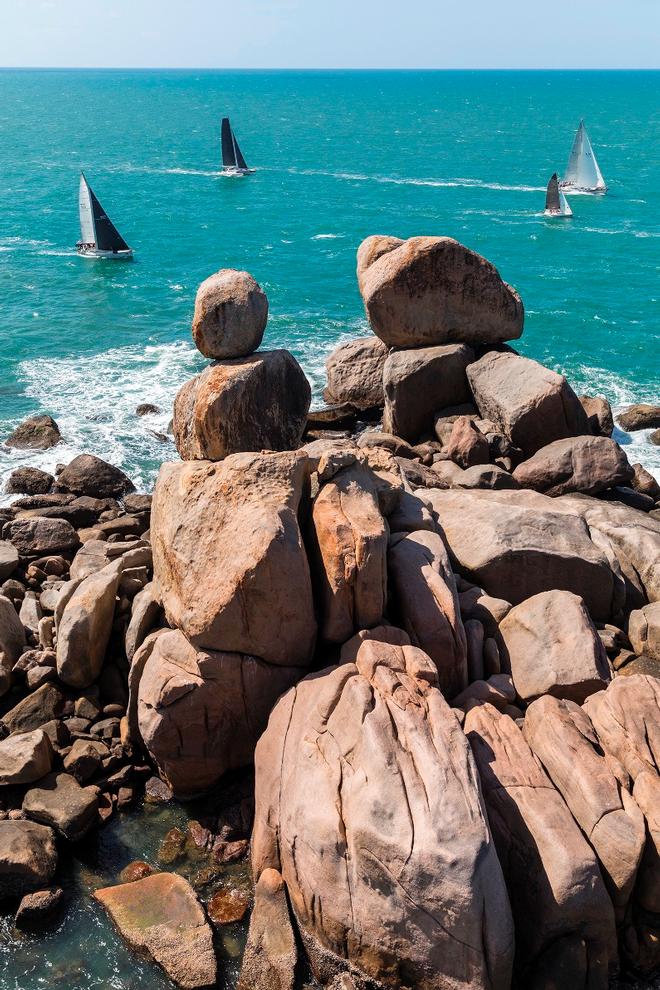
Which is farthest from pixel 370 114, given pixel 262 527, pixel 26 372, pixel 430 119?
pixel 262 527

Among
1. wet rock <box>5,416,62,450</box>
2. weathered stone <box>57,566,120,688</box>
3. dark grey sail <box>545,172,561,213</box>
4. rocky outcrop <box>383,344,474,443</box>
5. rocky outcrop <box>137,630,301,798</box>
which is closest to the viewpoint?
rocky outcrop <box>137,630,301,798</box>

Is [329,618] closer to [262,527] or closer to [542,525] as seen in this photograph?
[262,527]

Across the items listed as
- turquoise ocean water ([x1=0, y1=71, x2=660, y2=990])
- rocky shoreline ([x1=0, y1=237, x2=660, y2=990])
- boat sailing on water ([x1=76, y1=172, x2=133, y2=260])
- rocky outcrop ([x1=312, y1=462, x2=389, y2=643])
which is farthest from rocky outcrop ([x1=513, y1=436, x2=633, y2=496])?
boat sailing on water ([x1=76, y1=172, x2=133, y2=260])

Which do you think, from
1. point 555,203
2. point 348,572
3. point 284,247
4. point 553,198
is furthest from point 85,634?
point 555,203

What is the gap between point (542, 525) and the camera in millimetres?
16891

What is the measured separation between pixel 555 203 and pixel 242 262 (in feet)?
85.2

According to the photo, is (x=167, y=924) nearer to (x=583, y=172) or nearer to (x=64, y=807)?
(x=64, y=807)

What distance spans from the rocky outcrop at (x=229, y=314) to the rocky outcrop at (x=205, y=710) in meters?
8.15

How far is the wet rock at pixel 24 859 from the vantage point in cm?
1220

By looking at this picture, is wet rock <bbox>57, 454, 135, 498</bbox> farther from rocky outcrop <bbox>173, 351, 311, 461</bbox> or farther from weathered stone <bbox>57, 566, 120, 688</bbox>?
weathered stone <bbox>57, 566, 120, 688</bbox>

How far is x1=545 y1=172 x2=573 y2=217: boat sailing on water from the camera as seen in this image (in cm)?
6588

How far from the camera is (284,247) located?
60.0m

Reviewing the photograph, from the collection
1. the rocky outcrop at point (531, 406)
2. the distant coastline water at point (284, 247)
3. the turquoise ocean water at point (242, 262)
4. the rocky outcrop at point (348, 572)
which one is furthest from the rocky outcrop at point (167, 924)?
the distant coastline water at point (284, 247)

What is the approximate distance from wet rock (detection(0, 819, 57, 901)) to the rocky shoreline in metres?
0.04
